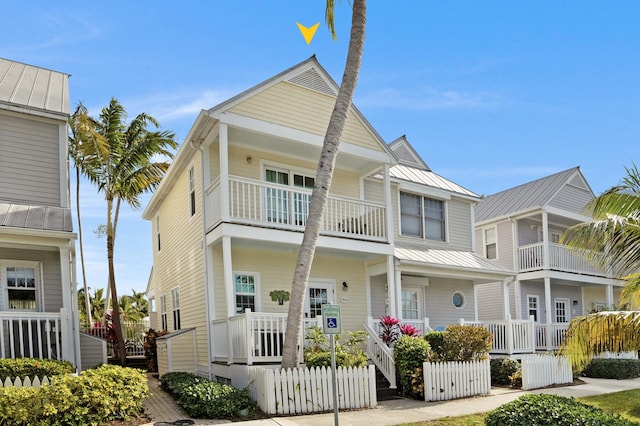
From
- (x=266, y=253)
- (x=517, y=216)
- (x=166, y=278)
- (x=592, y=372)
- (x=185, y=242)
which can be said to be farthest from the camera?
(x=517, y=216)

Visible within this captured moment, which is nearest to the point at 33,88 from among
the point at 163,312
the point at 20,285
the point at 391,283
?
the point at 20,285

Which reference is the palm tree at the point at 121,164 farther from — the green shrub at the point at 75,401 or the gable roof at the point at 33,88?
the green shrub at the point at 75,401

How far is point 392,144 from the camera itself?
833 inches

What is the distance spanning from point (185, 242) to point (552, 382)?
11.8 m

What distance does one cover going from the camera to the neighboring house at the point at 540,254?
22844 mm

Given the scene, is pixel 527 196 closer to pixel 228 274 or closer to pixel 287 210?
pixel 287 210

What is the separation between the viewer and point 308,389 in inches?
439

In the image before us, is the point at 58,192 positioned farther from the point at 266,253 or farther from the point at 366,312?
the point at 366,312

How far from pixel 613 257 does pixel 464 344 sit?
5.11 m

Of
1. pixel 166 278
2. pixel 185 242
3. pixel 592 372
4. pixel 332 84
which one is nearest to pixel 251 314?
pixel 185 242

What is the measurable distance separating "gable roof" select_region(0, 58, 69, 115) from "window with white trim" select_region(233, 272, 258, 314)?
6445 mm

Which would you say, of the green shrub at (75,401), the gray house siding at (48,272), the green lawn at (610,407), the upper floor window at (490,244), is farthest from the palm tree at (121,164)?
the upper floor window at (490,244)

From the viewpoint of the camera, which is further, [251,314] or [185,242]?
[185,242]

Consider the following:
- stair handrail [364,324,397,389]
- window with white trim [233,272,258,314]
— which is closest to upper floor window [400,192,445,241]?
stair handrail [364,324,397,389]
